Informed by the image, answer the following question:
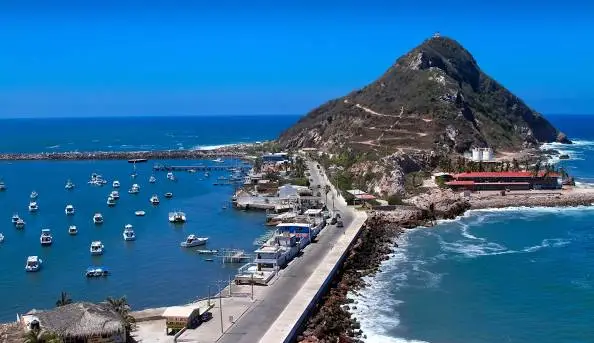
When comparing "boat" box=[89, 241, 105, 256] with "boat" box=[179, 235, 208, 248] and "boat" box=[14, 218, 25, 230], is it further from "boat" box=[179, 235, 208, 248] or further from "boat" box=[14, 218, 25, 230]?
"boat" box=[14, 218, 25, 230]

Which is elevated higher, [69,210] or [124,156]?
[124,156]

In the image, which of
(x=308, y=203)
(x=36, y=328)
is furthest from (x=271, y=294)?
(x=308, y=203)

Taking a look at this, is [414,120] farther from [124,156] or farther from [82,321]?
[82,321]

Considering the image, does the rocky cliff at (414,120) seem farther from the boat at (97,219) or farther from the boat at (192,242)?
the boat at (192,242)

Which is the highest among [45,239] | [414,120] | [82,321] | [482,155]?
[414,120]

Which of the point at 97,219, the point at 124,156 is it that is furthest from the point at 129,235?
the point at 124,156

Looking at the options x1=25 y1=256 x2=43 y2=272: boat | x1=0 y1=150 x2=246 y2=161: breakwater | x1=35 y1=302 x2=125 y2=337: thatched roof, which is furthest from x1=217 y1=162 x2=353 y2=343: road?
x1=0 y1=150 x2=246 y2=161: breakwater
